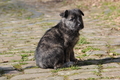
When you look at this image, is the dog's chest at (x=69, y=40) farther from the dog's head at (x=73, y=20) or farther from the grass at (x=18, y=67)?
the grass at (x=18, y=67)

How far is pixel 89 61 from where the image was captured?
625cm

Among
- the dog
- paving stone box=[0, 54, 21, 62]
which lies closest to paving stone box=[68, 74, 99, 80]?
the dog

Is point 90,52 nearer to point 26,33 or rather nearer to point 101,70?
point 101,70

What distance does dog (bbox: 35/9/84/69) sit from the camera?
18.5 feet

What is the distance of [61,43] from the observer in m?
5.80

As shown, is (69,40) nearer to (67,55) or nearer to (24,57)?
(67,55)

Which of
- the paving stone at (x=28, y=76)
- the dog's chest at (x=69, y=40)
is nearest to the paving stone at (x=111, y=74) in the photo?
the paving stone at (x=28, y=76)

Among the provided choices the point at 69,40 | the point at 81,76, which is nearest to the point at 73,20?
Result: the point at 69,40

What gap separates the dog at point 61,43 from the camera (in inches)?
221

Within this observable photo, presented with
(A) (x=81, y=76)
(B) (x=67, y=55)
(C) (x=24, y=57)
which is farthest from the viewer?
(C) (x=24, y=57)

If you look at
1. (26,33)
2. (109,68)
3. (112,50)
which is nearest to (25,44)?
(26,33)

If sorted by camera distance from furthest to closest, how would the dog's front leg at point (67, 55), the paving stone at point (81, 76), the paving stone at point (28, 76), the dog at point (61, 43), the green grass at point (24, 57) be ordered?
the green grass at point (24, 57)
the dog's front leg at point (67, 55)
the dog at point (61, 43)
the paving stone at point (28, 76)
the paving stone at point (81, 76)

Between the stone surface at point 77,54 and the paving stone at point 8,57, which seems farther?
the paving stone at point 8,57

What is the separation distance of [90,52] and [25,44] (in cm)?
253
